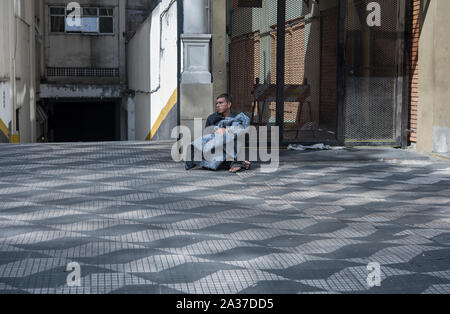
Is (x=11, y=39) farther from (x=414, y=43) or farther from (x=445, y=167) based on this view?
(x=445, y=167)

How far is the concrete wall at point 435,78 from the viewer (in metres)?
10.5

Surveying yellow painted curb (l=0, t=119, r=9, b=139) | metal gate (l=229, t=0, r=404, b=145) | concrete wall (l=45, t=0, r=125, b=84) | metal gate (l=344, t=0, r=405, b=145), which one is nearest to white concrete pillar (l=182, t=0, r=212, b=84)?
metal gate (l=229, t=0, r=404, b=145)

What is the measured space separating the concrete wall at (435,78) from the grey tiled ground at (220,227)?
0.79m

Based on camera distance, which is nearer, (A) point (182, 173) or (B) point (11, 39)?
(A) point (182, 173)

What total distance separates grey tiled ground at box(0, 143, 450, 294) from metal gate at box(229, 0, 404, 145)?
1492 millimetres

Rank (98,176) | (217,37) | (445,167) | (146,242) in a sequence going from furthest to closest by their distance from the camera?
(217,37) → (445,167) → (98,176) → (146,242)

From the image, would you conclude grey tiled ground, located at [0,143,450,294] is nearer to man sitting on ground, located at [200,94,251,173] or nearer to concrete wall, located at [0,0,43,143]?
man sitting on ground, located at [200,94,251,173]

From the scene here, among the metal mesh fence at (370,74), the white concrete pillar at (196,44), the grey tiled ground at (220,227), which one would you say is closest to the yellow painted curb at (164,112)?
the white concrete pillar at (196,44)

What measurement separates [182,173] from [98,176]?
1112mm

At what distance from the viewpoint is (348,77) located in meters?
11.3

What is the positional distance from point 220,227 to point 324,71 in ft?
19.5

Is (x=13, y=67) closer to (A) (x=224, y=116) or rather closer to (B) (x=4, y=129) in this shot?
(B) (x=4, y=129)

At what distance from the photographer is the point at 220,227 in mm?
6020
